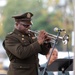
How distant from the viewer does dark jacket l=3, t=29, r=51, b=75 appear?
1765mm

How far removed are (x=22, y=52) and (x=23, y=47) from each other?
5cm

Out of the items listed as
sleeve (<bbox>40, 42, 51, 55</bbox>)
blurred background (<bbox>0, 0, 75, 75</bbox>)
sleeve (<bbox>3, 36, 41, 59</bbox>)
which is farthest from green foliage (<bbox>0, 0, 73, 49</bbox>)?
Answer: sleeve (<bbox>3, 36, 41, 59</bbox>)

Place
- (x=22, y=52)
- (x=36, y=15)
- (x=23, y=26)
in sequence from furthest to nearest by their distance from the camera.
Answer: (x=36, y=15), (x=23, y=26), (x=22, y=52)

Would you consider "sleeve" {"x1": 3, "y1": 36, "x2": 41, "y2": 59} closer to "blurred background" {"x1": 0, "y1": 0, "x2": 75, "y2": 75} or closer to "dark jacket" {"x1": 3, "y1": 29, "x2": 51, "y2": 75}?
"dark jacket" {"x1": 3, "y1": 29, "x2": 51, "y2": 75}

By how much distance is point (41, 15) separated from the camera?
3.15 meters

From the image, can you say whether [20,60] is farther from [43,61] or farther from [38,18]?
[38,18]

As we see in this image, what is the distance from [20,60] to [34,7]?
131cm

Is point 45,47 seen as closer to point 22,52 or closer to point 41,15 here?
point 22,52

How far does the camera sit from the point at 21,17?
194 centimetres

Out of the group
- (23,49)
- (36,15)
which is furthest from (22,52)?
(36,15)

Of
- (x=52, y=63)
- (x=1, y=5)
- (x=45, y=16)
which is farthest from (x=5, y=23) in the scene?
(x=52, y=63)

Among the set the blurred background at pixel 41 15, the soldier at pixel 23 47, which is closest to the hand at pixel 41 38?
the soldier at pixel 23 47

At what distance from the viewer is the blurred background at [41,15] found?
3018 mm

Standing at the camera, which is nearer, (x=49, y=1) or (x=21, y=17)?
(x=21, y=17)
